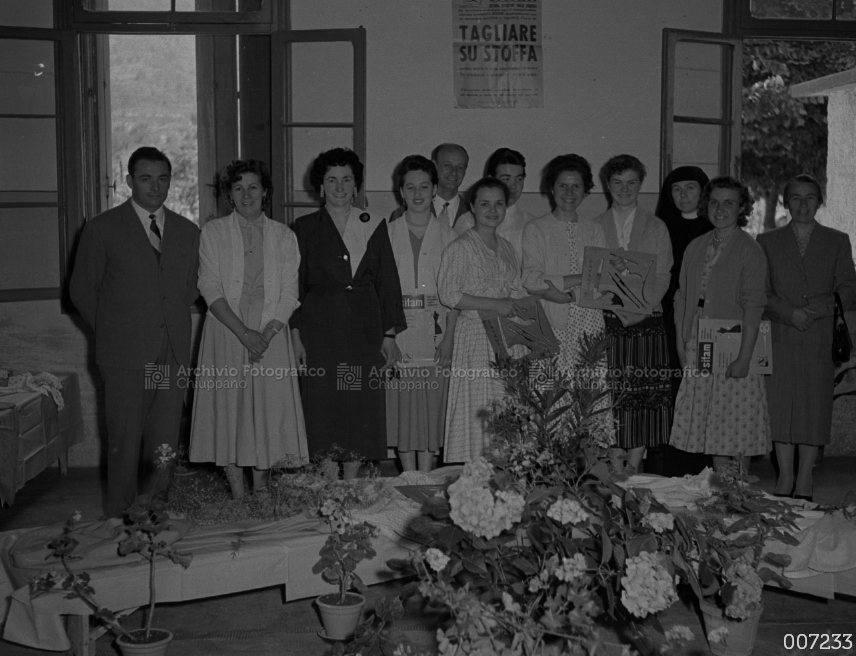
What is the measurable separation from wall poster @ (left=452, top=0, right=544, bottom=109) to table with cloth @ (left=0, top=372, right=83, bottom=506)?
287 cm

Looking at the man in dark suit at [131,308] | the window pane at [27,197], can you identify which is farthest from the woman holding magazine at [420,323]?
the window pane at [27,197]

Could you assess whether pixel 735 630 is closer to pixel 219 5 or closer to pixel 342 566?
pixel 342 566

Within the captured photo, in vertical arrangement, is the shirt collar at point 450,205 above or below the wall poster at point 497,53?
below

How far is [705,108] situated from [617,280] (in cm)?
195

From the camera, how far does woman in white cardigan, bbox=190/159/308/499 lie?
15.4ft

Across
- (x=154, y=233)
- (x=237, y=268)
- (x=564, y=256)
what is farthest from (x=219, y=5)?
(x=564, y=256)

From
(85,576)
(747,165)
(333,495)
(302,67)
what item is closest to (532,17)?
(302,67)

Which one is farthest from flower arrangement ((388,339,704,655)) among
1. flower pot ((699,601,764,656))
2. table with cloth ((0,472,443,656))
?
table with cloth ((0,472,443,656))

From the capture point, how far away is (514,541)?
243 cm

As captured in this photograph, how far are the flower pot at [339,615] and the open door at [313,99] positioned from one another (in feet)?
10.3

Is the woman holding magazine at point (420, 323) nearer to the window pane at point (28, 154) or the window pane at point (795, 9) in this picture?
the window pane at point (28, 154)

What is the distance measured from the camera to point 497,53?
6129 millimetres

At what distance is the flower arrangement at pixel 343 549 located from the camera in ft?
10.6

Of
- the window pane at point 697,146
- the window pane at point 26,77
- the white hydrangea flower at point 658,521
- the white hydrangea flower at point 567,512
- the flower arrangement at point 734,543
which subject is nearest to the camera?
the white hydrangea flower at point 567,512
